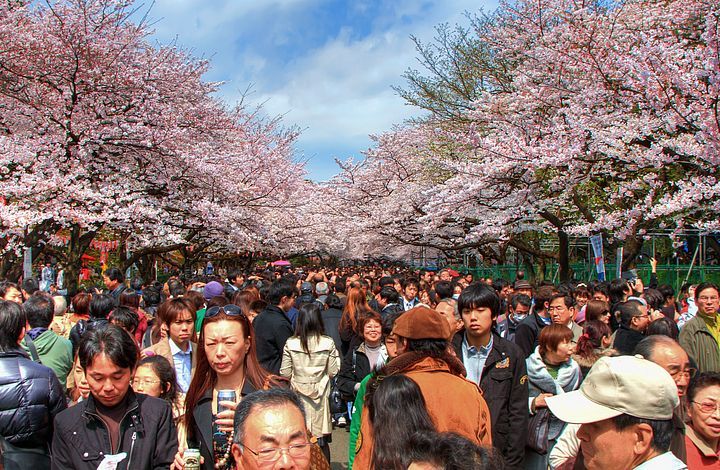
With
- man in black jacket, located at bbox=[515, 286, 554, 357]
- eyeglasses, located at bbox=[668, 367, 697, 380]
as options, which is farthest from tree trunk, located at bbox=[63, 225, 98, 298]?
eyeglasses, located at bbox=[668, 367, 697, 380]

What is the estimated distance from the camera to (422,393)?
282 cm

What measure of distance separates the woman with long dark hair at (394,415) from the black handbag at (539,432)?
1734 mm

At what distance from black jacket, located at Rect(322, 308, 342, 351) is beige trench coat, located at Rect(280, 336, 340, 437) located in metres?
1.93

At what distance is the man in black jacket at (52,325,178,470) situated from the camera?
285 centimetres

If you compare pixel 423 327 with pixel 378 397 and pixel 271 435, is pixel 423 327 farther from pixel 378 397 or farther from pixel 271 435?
pixel 271 435

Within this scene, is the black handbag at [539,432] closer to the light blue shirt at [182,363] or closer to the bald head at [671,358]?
the bald head at [671,358]

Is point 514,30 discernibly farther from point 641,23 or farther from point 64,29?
point 64,29

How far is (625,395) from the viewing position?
7.15 feet

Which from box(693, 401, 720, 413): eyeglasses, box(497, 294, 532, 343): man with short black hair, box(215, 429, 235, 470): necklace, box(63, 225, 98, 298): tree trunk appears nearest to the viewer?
box(215, 429, 235, 470): necklace

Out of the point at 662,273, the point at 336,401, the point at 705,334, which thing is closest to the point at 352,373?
the point at 336,401

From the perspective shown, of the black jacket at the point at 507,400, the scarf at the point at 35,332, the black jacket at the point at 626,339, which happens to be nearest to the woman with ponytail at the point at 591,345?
the black jacket at the point at 626,339

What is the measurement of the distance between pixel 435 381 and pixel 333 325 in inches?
192

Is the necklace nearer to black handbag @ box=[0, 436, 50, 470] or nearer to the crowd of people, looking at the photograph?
the crowd of people

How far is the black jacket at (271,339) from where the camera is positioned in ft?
19.8
